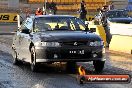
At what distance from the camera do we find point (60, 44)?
12.2 m

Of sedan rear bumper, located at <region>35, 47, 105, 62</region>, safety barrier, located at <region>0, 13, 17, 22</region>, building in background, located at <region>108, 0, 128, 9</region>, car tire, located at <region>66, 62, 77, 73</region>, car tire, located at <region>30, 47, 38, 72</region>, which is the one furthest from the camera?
building in background, located at <region>108, 0, 128, 9</region>

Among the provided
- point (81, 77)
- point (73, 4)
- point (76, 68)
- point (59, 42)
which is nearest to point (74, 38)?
point (59, 42)

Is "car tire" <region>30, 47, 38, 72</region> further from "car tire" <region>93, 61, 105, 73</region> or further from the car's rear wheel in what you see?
"car tire" <region>93, 61, 105, 73</region>

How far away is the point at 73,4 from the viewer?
167 ft

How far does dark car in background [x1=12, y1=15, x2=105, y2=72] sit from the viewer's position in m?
12.3

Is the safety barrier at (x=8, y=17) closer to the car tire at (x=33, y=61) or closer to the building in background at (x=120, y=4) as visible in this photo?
the building in background at (x=120, y=4)

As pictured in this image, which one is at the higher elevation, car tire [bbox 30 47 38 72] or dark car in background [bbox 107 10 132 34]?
car tire [bbox 30 47 38 72]

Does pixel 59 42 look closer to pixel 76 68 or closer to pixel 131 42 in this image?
pixel 76 68

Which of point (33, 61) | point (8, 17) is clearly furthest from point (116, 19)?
point (8, 17)

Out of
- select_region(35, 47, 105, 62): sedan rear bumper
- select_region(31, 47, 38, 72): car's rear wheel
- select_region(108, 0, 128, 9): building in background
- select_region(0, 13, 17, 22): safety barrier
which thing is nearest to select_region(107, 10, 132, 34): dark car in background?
select_region(31, 47, 38, 72): car's rear wheel

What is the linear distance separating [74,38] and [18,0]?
39.4 m

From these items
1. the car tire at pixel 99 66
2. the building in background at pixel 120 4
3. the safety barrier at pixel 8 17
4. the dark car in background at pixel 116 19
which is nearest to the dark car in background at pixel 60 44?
the car tire at pixel 99 66

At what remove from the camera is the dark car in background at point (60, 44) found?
483 inches

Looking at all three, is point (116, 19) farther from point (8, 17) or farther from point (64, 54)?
point (8, 17)
